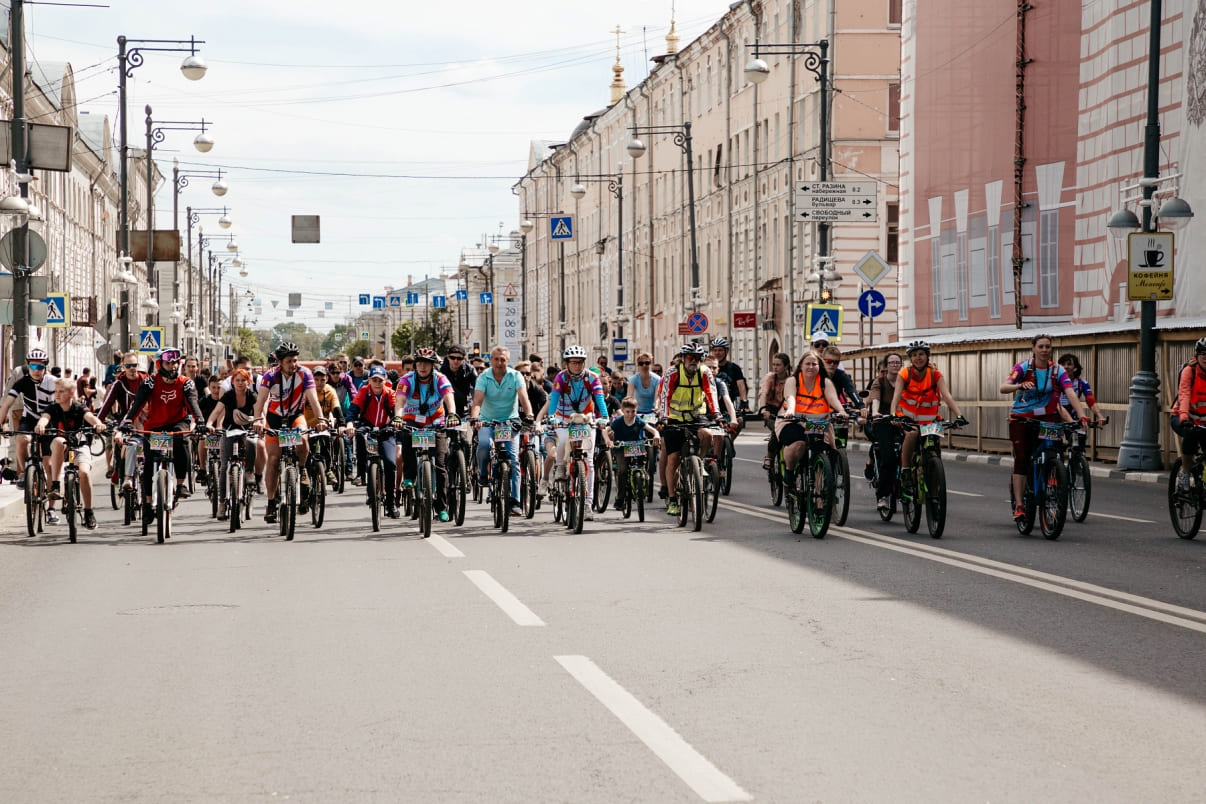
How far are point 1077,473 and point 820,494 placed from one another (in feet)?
9.53

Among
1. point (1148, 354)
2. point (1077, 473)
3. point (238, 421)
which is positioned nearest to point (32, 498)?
point (238, 421)

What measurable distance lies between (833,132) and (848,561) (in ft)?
135

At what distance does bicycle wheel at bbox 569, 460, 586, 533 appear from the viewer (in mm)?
15914

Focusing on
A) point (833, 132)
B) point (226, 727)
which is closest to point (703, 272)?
point (833, 132)

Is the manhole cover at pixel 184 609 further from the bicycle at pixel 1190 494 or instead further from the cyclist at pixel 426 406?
the bicycle at pixel 1190 494

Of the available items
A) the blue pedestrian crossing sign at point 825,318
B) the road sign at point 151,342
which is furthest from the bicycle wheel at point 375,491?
the road sign at point 151,342

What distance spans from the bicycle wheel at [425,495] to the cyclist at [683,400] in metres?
2.47

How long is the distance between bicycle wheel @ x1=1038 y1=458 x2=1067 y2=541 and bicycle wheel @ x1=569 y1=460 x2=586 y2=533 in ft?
13.5

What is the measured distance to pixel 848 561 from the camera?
12977 millimetres

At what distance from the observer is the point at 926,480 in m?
15.2

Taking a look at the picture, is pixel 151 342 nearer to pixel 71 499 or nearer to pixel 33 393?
pixel 33 393

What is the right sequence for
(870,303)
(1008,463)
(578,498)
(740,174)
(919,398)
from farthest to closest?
1. (740,174)
2. (870,303)
3. (1008,463)
4. (578,498)
5. (919,398)

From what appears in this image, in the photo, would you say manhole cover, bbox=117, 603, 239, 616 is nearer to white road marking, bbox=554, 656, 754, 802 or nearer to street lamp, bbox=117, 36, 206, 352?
white road marking, bbox=554, 656, 754, 802

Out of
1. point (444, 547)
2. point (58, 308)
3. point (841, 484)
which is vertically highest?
point (58, 308)
